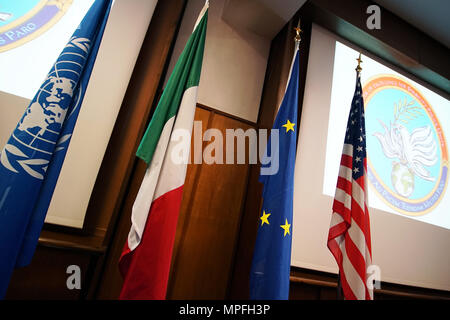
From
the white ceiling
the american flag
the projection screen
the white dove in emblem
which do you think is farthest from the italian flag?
the white ceiling

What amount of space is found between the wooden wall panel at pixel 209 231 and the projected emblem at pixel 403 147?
1.71 m

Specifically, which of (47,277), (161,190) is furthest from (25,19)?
(47,277)

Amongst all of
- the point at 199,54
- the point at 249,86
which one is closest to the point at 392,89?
the point at 249,86

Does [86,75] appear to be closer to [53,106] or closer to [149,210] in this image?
[53,106]

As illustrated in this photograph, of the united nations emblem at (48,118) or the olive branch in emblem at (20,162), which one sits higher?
the united nations emblem at (48,118)

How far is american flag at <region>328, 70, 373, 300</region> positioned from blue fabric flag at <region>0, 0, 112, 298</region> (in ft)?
5.72

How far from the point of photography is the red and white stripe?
1378 mm

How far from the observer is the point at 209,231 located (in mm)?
1857

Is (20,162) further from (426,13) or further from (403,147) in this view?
(426,13)

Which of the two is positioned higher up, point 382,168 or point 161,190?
point 382,168

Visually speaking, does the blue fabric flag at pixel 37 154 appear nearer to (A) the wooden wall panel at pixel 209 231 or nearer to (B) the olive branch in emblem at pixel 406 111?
(A) the wooden wall panel at pixel 209 231

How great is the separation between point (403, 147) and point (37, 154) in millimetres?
3641

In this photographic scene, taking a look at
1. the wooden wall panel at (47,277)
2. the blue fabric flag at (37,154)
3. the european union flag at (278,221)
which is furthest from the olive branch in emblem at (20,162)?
the european union flag at (278,221)

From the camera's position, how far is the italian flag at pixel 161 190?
111 centimetres
